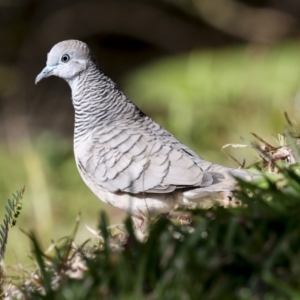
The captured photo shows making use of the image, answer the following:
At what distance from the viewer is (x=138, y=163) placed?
4.09 meters

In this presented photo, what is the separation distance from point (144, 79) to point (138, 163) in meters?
5.80

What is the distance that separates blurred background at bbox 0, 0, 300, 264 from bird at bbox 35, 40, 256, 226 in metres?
1.57

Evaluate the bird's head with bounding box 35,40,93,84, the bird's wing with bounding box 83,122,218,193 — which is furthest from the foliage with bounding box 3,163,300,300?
the bird's head with bounding box 35,40,93,84

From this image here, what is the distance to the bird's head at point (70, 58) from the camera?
4.49 m

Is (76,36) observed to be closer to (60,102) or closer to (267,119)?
(60,102)

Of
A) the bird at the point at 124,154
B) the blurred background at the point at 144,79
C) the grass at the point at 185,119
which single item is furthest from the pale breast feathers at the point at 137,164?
the grass at the point at 185,119

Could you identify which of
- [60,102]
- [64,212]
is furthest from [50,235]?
[60,102]

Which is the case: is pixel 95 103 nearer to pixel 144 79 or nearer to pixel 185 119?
pixel 185 119

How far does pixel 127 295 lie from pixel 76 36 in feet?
34.1

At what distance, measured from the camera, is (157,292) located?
1874 mm

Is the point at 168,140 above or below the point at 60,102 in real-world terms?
above

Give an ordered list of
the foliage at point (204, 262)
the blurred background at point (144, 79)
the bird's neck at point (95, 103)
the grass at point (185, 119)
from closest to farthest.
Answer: the foliage at point (204, 262)
the bird's neck at point (95, 103)
the grass at point (185, 119)
the blurred background at point (144, 79)

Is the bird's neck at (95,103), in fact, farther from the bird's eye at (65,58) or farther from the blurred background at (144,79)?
the blurred background at (144,79)

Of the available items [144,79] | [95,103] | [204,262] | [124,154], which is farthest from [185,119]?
[204,262]
